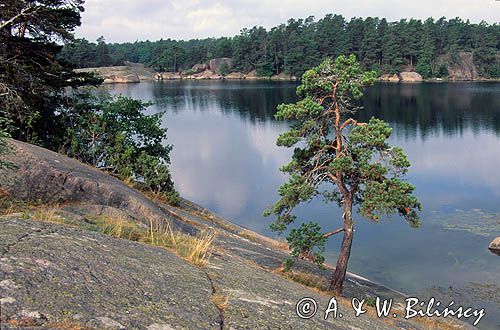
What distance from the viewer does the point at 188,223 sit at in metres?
16.7

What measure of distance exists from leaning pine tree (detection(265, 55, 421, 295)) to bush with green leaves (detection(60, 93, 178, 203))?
782cm

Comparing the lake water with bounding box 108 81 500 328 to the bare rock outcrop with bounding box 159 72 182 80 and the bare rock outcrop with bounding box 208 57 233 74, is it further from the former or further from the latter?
the bare rock outcrop with bounding box 159 72 182 80

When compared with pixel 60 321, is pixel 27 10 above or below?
above

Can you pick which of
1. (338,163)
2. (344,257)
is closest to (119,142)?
(338,163)

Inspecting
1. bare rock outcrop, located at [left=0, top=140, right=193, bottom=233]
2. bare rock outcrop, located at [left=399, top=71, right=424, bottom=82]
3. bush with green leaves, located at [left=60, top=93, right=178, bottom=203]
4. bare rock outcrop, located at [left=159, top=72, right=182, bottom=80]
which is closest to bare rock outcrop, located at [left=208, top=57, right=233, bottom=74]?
bare rock outcrop, located at [left=159, top=72, right=182, bottom=80]

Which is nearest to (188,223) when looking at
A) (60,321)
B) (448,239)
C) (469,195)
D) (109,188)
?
(109,188)

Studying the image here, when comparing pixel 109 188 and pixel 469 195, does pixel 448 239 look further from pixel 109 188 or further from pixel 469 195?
pixel 109 188

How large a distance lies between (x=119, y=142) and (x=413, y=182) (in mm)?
21207

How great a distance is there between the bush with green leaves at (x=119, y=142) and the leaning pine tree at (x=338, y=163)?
7.82 metres

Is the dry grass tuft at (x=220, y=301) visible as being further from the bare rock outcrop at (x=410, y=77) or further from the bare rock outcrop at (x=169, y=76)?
the bare rock outcrop at (x=169, y=76)

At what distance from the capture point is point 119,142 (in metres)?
21.1

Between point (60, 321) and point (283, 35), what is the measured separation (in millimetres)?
138975

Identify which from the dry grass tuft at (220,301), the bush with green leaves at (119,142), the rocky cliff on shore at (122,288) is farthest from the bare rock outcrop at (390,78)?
the dry grass tuft at (220,301)

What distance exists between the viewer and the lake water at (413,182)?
20.8 meters
